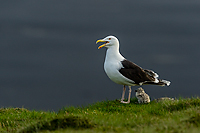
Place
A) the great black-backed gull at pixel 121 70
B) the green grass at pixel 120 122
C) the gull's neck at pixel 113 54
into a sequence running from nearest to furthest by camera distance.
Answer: the green grass at pixel 120 122 < the great black-backed gull at pixel 121 70 < the gull's neck at pixel 113 54

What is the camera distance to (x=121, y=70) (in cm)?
1286

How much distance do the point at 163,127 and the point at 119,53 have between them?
6.93 m

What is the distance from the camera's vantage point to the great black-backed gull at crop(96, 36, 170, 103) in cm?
1290

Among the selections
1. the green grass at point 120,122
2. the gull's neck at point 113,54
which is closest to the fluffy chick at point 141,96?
the green grass at point 120,122

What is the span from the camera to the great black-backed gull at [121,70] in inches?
508

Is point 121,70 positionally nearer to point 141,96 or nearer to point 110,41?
point 110,41

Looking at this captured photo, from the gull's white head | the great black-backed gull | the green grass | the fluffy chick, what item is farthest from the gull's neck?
the green grass

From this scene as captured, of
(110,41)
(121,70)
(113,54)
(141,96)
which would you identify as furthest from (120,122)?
(110,41)

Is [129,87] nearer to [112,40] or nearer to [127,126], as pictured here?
[112,40]

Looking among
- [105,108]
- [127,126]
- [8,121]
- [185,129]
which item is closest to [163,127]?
[185,129]

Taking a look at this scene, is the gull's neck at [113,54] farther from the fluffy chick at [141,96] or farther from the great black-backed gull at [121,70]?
the fluffy chick at [141,96]

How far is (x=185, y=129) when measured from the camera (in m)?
6.73

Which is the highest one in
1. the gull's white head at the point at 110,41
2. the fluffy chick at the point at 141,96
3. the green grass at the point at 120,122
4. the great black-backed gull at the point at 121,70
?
the gull's white head at the point at 110,41

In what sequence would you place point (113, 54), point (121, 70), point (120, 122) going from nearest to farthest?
1. point (120, 122)
2. point (121, 70)
3. point (113, 54)
